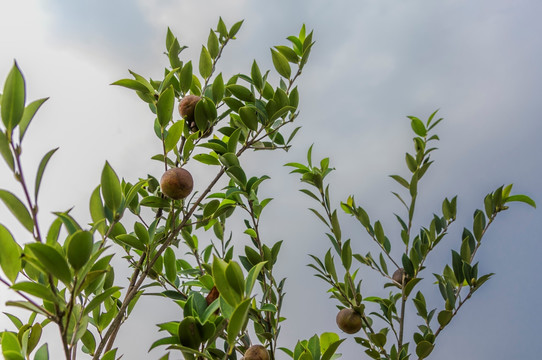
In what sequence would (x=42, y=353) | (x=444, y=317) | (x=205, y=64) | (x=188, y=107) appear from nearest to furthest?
(x=42, y=353), (x=188, y=107), (x=444, y=317), (x=205, y=64)

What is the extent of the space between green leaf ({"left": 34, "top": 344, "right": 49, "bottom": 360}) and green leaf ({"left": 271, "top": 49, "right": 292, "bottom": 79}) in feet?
3.94

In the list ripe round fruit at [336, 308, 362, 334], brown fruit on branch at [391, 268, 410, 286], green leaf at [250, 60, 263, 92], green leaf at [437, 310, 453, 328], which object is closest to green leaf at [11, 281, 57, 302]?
green leaf at [250, 60, 263, 92]

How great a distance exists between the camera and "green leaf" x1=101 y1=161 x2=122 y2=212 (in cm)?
96

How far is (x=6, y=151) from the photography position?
0.83 metres

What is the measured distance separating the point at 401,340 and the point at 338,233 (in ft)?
1.46

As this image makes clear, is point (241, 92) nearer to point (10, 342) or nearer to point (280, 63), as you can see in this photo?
point (280, 63)

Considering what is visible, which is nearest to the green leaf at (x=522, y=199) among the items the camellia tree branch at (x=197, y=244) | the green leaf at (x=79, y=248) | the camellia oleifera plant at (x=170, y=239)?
the camellia tree branch at (x=197, y=244)

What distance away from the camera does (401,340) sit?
1658mm

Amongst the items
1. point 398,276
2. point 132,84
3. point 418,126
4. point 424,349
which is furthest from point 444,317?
point 132,84

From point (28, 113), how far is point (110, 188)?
213 millimetres

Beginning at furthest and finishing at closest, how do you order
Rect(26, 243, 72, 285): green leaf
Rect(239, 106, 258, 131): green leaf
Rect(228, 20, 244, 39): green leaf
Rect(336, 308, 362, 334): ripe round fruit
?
Rect(228, 20, 244, 39): green leaf → Rect(336, 308, 362, 334): ripe round fruit → Rect(239, 106, 258, 131): green leaf → Rect(26, 243, 72, 285): green leaf

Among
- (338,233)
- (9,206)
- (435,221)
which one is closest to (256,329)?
(338,233)

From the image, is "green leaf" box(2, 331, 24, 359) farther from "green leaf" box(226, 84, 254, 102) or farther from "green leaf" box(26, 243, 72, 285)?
"green leaf" box(226, 84, 254, 102)

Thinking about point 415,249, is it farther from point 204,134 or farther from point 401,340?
point 204,134
